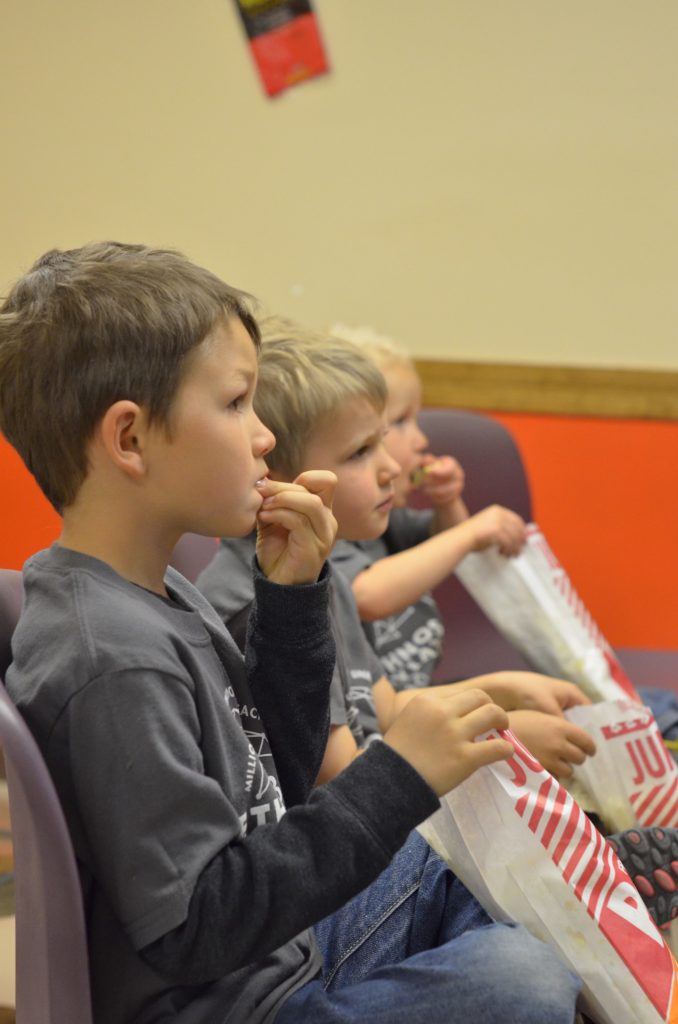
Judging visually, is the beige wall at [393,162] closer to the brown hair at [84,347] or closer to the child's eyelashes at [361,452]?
the child's eyelashes at [361,452]

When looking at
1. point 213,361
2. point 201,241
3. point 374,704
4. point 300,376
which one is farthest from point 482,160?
point 213,361

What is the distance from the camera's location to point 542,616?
1582 millimetres

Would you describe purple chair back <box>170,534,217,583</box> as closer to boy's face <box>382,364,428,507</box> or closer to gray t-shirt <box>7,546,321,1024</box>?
boy's face <box>382,364,428,507</box>

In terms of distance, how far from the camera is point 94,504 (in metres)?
0.83

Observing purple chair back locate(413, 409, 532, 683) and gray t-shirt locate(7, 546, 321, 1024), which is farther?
purple chair back locate(413, 409, 532, 683)

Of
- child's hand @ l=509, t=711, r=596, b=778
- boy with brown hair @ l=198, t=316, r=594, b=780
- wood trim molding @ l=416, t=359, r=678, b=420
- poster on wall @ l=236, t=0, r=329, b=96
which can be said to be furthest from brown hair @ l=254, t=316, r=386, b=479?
poster on wall @ l=236, t=0, r=329, b=96

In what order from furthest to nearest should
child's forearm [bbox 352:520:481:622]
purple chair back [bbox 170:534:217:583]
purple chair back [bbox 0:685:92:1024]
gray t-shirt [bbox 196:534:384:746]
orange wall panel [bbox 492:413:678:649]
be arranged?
1. orange wall panel [bbox 492:413:678:649]
2. child's forearm [bbox 352:520:481:622]
3. purple chair back [bbox 170:534:217:583]
4. gray t-shirt [bbox 196:534:384:746]
5. purple chair back [bbox 0:685:92:1024]

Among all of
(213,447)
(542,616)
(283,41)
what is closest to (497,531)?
(542,616)

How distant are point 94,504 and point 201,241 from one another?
5.22 feet

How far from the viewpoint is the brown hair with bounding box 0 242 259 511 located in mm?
812

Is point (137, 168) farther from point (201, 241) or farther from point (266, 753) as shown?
point (266, 753)

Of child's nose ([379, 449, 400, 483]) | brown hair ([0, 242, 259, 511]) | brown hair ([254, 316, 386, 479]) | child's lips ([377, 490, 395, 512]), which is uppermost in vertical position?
brown hair ([0, 242, 259, 511])

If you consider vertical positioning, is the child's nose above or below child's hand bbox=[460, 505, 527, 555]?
above

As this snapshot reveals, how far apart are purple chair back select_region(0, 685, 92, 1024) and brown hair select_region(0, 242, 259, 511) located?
195 mm
